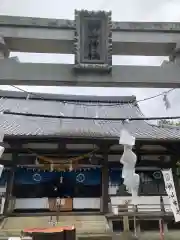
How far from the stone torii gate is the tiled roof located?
5983 mm

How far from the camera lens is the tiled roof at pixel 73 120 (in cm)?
1209

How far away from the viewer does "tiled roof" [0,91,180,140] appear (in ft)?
39.7

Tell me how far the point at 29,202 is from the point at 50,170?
139 centimetres

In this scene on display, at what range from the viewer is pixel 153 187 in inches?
487

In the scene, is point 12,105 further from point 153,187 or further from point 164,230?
point 164,230

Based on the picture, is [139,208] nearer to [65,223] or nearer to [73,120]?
[65,223]

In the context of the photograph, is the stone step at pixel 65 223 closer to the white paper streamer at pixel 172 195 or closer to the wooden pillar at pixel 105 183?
the wooden pillar at pixel 105 183

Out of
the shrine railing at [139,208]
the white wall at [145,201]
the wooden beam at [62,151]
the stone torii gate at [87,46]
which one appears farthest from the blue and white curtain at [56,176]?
the stone torii gate at [87,46]

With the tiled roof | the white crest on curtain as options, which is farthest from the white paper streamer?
the white crest on curtain

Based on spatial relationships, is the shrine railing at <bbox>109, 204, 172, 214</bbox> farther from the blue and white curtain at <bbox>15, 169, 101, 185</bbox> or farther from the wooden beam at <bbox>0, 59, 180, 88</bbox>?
the wooden beam at <bbox>0, 59, 180, 88</bbox>

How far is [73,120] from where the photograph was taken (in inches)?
579

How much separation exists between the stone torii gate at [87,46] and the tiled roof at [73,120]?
19.6 feet

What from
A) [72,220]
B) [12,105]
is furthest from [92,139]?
[12,105]

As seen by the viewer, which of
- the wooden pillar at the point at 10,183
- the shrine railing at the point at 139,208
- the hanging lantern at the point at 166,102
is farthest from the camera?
the wooden pillar at the point at 10,183
